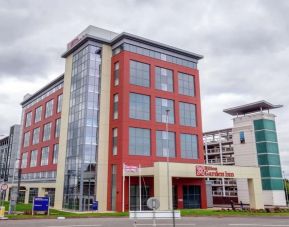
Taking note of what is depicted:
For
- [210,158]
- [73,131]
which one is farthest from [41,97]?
[210,158]

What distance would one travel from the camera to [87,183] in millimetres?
49344

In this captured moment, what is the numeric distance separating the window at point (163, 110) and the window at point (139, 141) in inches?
152

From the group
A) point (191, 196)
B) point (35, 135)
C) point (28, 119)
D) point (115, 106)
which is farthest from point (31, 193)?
point (191, 196)

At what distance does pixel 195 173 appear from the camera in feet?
154

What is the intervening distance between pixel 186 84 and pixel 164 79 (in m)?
5.19

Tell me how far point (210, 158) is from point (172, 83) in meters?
57.3

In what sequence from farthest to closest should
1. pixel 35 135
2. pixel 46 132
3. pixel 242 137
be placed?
pixel 242 137
pixel 35 135
pixel 46 132

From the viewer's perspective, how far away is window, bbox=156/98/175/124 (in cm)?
5475

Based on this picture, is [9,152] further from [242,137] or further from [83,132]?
[242,137]

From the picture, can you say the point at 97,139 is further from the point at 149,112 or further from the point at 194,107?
the point at 194,107

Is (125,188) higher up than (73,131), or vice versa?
(73,131)

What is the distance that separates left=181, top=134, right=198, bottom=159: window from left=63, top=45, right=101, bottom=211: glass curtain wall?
15391mm

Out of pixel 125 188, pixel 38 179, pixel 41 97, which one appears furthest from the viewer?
pixel 41 97

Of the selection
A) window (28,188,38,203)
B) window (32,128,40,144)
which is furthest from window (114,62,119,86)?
window (28,188,38,203)
